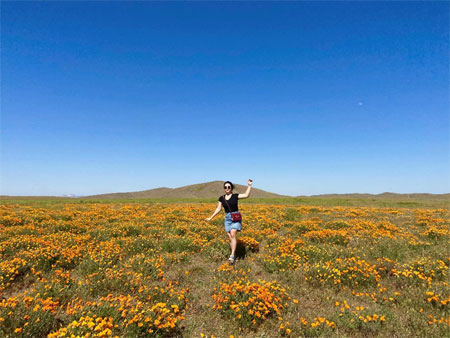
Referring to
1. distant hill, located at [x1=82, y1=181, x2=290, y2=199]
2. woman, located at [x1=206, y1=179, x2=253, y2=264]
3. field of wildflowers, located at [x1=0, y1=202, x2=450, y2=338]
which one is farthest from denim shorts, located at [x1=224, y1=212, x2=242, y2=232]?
distant hill, located at [x1=82, y1=181, x2=290, y2=199]

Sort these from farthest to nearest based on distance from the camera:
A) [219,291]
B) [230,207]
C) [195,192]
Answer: [195,192] → [230,207] → [219,291]

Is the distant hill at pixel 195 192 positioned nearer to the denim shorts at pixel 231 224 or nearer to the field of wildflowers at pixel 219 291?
the field of wildflowers at pixel 219 291

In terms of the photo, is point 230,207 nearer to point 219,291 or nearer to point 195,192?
point 219,291

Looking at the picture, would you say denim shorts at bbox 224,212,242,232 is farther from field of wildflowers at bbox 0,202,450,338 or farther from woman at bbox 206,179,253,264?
field of wildflowers at bbox 0,202,450,338

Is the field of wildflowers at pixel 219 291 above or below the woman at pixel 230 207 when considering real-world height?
below

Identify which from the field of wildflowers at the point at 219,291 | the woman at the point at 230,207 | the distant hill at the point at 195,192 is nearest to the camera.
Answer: the field of wildflowers at the point at 219,291

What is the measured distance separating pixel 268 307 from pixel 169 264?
4.12 meters

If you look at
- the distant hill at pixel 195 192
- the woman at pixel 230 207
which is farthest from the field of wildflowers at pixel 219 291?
the distant hill at pixel 195 192

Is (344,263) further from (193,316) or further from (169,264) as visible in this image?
(169,264)

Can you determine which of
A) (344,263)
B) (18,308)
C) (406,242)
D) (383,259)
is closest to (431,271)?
(383,259)

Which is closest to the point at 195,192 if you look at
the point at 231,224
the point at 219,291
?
the point at 231,224

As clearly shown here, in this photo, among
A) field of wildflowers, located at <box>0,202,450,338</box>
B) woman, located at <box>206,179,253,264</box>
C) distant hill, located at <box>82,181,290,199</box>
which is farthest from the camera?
distant hill, located at <box>82,181,290,199</box>

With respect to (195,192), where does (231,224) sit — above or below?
above

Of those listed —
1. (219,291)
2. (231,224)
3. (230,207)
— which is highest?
(230,207)
